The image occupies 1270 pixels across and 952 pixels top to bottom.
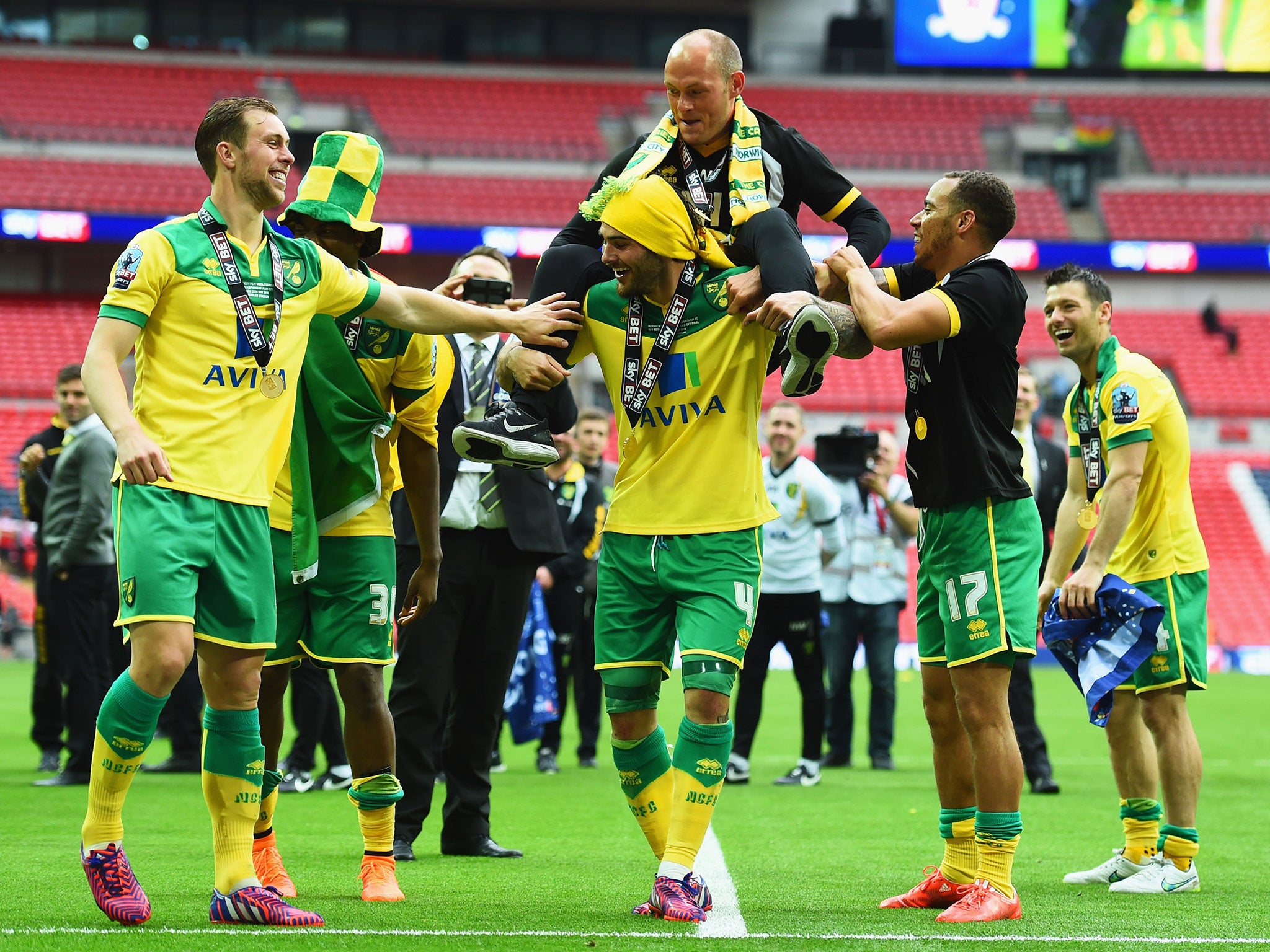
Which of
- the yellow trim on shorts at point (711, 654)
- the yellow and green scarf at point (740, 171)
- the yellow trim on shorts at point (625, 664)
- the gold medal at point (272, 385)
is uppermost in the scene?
the yellow and green scarf at point (740, 171)

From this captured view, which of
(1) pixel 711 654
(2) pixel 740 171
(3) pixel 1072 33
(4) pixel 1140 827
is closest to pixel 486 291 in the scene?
(2) pixel 740 171

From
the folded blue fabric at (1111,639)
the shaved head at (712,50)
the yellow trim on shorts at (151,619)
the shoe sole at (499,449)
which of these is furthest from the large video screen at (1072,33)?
the yellow trim on shorts at (151,619)

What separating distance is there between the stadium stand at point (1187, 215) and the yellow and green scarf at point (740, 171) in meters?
30.1

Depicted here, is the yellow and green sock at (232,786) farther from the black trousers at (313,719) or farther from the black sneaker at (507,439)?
the black trousers at (313,719)

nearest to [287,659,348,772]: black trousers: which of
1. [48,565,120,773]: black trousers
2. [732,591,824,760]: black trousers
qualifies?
[48,565,120,773]: black trousers

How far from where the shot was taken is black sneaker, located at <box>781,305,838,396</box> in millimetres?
4172

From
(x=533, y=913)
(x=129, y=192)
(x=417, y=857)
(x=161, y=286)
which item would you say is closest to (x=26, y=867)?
(x=417, y=857)

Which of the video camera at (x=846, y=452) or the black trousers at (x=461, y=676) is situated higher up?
the video camera at (x=846, y=452)

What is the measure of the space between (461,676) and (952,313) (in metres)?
2.61

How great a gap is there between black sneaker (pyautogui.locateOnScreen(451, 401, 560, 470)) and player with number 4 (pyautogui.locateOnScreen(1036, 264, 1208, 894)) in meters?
2.15

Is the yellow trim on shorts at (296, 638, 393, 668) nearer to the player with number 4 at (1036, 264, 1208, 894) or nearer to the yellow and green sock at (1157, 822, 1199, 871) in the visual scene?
the player with number 4 at (1036, 264, 1208, 894)

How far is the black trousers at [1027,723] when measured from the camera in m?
8.41

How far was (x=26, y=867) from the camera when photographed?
5.29 meters

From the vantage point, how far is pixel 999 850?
4.62 meters
